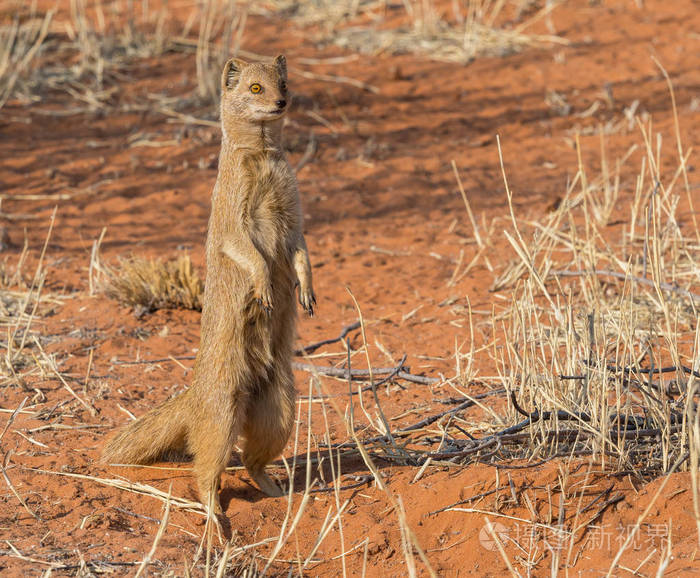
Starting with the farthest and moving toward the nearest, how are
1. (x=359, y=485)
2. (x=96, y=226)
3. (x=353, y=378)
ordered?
(x=96, y=226) < (x=353, y=378) < (x=359, y=485)

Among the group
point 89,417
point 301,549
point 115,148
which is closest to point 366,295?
point 89,417

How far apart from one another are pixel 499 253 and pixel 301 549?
3.29m

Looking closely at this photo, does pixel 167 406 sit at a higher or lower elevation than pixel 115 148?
lower

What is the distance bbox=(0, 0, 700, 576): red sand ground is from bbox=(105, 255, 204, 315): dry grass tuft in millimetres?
109

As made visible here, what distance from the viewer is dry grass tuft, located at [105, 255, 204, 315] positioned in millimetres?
5414

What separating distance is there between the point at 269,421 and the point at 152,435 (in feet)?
1.63

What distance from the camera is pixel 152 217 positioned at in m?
7.15

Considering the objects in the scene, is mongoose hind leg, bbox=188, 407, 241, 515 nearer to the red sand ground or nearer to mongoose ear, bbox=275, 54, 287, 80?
the red sand ground

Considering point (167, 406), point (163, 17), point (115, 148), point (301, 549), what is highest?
point (163, 17)

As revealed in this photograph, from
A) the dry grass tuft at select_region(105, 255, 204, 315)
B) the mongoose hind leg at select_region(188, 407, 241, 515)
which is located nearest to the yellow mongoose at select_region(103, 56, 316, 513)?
the mongoose hind leg at select_region(188, 407, 241, 515)

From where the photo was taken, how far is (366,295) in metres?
5.86

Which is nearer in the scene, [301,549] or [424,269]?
[301,549]

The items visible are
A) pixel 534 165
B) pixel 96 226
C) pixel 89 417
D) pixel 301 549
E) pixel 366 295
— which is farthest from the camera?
pixel 534 165

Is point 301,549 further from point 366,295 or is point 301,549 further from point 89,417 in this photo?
point 366,295
